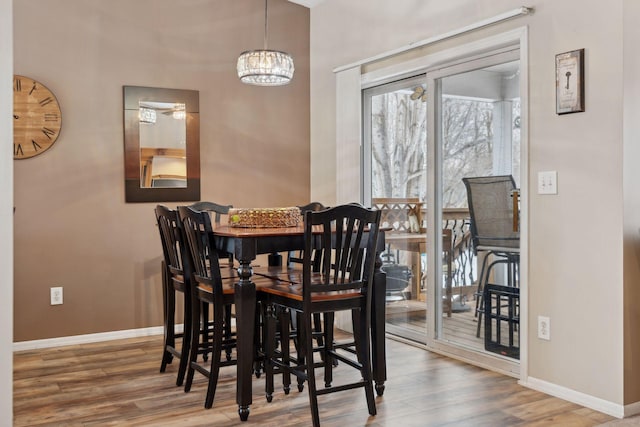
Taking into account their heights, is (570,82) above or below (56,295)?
above

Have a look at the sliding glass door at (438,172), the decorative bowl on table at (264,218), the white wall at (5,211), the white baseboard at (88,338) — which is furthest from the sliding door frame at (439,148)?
the white wall at (5,211)

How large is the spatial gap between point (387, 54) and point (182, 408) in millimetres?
2745

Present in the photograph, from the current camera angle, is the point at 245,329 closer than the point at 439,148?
Yes

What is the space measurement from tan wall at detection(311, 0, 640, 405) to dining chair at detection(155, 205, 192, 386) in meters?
1.88

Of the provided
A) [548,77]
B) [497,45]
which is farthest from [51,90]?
[548,77]

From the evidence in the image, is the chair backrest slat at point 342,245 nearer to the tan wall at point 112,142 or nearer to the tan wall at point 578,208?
the tan wall at point 578,208

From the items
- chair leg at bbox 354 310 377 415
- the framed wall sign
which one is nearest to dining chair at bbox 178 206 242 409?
chair leg at bbox 354 310 377 415

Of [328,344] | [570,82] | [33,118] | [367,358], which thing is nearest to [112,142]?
[33,118]

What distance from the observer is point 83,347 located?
4457mm

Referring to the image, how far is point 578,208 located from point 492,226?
712mm

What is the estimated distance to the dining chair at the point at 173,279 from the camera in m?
3.44

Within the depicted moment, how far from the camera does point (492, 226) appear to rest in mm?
3867

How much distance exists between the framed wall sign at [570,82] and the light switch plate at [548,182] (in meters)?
0.33

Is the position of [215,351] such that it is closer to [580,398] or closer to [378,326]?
[378,326]
